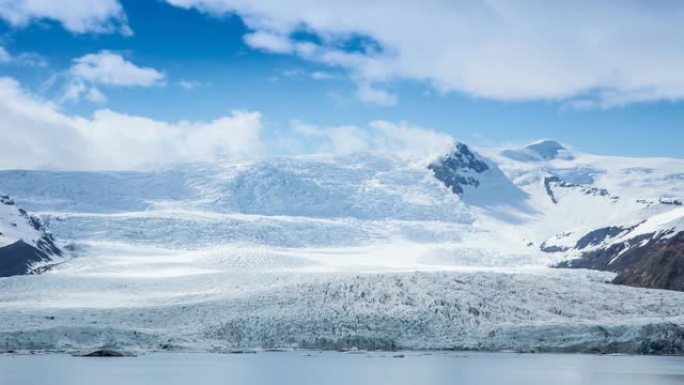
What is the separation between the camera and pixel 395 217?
514 ft

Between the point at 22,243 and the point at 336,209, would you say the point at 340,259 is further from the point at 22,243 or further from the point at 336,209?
the point at 336,209

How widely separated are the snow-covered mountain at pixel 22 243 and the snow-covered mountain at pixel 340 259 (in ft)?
12.9

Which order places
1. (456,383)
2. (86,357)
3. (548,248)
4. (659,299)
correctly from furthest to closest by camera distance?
1. (548,248)
2. (659,299)
3. (86,357)
4. (456,383)

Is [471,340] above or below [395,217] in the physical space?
below

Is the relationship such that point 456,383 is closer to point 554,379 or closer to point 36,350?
point 554,379

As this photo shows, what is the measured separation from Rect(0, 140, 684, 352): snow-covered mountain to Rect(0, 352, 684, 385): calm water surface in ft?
12.8

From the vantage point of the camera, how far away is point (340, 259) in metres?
114

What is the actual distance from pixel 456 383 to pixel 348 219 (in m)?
116

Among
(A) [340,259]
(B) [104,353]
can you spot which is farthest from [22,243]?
(B) [104,353]

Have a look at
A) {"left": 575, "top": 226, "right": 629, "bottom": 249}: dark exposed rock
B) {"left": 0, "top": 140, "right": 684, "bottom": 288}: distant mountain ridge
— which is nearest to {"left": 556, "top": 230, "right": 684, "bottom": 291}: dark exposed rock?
{"left": 0, "top": 140, "right": 684, "bottom": 288}: distant mountain ridge

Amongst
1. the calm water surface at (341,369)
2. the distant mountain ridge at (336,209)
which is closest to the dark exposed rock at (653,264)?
the distant mountain ridge at (336,209)

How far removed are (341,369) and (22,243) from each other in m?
78.5

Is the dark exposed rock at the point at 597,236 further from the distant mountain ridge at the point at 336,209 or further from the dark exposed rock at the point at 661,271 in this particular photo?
the dark exposed rock at the point at 661,271

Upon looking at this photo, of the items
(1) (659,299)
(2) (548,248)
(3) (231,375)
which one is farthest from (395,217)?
(3) (231,375)
